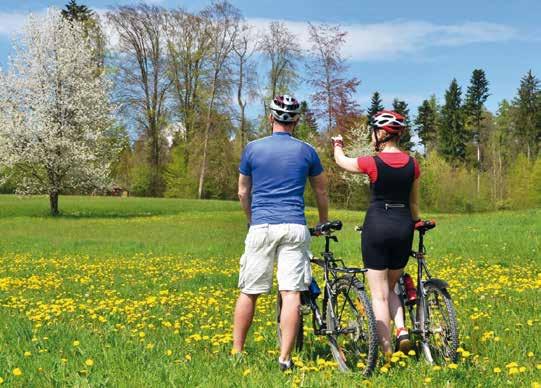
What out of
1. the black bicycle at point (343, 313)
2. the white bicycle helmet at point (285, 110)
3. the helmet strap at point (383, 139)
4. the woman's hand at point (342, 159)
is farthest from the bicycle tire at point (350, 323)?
the white bicycle helmet at point (285, 110)

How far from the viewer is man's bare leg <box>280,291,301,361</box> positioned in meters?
5.21

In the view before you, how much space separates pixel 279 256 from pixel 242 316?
0.69 m

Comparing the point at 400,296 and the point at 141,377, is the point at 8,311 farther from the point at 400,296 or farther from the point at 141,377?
the point at 400,296

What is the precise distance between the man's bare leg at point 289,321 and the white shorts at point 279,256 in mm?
87

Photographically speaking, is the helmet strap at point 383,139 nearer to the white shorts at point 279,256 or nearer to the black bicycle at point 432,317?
the black bicycle at point 432,317

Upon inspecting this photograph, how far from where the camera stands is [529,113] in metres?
93.2

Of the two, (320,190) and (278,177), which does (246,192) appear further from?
(320,190)

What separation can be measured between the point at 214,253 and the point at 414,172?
13.1 meters

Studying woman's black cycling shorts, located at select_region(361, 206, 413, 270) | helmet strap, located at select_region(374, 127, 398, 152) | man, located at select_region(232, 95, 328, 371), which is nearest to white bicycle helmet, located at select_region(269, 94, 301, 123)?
man, located at select_region(232, 95, 328, 371)

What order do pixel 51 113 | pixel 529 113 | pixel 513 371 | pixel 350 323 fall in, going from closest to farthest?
pixel 513 371 → pixel 350 323 → pixel 51 113 → pixel 529 113

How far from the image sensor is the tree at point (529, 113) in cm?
9269

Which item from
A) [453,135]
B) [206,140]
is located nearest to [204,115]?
[206,140]

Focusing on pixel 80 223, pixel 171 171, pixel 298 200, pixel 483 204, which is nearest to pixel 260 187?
pixel 298 200

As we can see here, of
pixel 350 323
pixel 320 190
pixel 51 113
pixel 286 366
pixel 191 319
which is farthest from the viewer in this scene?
pixel 51 113
